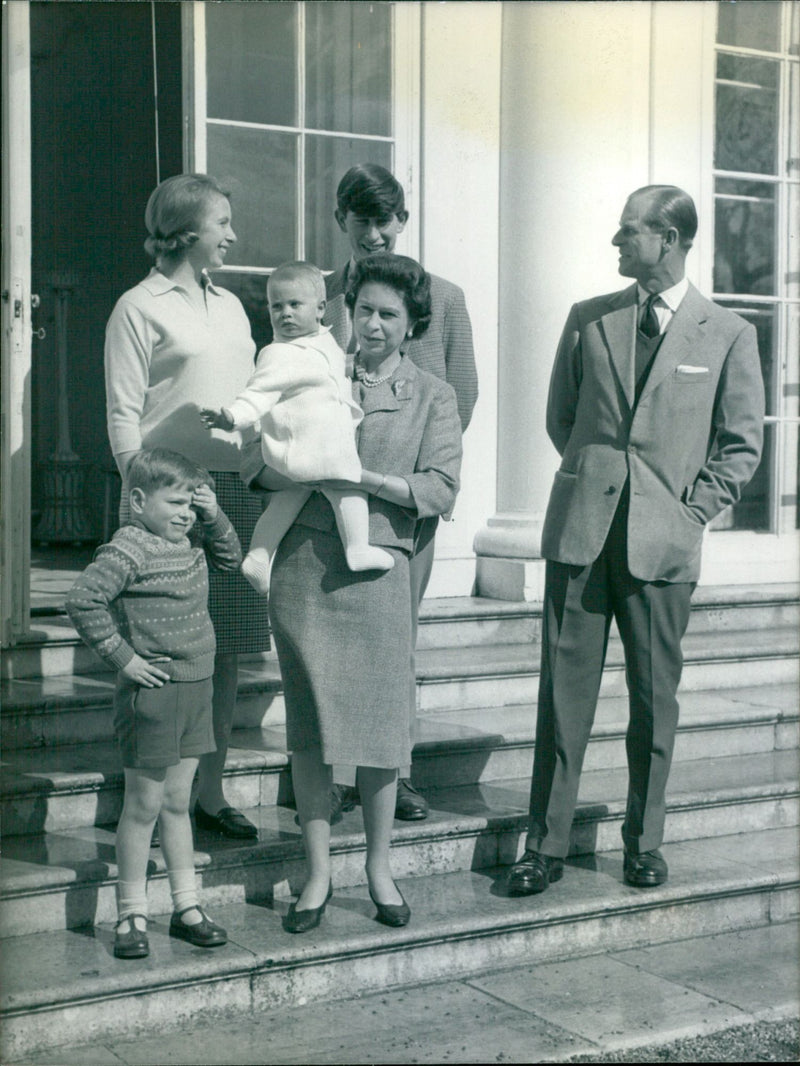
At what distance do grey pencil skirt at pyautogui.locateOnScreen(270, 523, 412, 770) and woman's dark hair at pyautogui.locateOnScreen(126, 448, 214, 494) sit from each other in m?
0.34

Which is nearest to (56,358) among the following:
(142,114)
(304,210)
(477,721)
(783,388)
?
(142,114)

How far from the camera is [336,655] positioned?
123 inches

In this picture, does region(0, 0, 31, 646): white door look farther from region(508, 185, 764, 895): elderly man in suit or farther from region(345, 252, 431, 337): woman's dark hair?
region(508, 185, 764, 895): elderly man in suit

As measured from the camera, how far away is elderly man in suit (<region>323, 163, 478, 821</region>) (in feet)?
11.8

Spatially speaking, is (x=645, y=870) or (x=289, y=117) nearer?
(x=645, y=870)

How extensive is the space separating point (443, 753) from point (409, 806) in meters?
0.38

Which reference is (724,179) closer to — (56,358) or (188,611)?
(188,611)

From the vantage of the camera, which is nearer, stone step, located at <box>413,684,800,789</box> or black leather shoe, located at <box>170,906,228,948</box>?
black leather shoe, located at <box>170,906,228,948</box>

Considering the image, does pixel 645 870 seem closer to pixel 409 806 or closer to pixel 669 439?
pixel 409 806

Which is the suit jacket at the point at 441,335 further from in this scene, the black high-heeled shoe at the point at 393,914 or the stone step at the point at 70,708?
the black high-heeled shoe at the point at 393,914

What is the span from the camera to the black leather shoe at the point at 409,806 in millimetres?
3648

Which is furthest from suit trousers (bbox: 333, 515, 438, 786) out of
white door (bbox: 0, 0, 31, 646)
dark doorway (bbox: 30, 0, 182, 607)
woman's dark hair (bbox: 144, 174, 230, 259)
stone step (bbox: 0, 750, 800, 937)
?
dark doorway (bbox: 30, 0, 182, 607)

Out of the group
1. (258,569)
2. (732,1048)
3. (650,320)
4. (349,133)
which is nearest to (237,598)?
(258,569)

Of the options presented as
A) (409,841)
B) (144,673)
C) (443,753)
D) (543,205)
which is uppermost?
(543,205)
